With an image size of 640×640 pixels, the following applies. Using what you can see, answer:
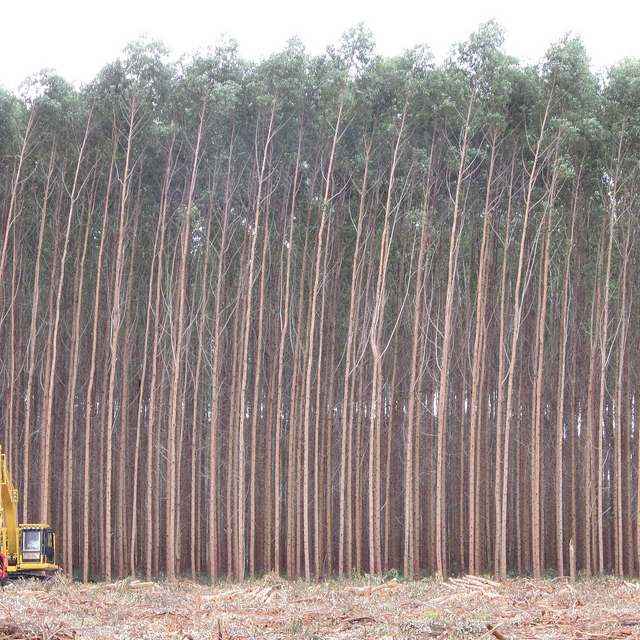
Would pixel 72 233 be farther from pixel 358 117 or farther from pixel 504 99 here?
pixel 504 99

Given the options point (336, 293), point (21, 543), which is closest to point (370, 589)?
point (21, 543)

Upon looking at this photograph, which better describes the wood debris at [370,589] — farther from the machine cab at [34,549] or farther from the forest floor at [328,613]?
the machine cab at [34,549]

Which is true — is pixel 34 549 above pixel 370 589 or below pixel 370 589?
above

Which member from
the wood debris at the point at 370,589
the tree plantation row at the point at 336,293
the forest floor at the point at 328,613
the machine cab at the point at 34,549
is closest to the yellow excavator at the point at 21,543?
the machine cab at the point at 34,549

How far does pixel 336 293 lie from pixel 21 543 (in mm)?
6734

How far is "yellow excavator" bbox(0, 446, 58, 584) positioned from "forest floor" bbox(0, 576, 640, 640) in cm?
73

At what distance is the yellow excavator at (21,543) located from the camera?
11.1 meters

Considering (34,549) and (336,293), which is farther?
(336,293)

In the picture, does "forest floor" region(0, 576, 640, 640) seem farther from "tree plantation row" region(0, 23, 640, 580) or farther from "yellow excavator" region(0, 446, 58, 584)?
"tree plantation row" region(0, 23, 640, 580)

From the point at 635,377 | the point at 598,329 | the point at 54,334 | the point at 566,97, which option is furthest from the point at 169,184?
the point at 635,377

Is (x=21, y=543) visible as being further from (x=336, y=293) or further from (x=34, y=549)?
(x=336, y=293)

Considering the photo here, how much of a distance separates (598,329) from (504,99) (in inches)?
165

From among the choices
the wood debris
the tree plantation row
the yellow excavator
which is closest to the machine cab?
the yellow excavator

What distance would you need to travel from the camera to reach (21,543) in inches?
440
